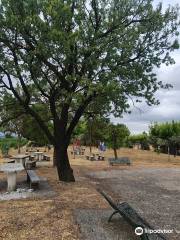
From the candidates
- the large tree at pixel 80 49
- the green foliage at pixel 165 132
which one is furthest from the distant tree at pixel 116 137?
the large tree at pixel 80 49

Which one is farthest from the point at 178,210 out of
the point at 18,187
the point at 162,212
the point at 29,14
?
the point at 29,14

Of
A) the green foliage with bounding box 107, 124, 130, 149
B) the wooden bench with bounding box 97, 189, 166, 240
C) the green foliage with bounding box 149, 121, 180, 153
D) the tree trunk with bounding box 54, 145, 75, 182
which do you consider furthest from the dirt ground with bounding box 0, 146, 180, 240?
the green foliage with bounding box 149, 121, 180, 153

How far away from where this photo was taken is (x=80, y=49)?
49.6ft

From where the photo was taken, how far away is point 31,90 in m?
18.2

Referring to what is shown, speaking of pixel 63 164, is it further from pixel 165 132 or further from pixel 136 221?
pixel 165 132

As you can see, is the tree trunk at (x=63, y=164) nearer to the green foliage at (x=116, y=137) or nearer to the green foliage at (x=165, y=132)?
the green foliage at (x=116, y=137)

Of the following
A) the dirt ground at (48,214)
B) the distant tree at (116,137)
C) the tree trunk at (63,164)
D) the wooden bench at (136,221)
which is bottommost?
the dirt ground at (48,214)

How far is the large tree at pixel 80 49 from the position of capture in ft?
47.3

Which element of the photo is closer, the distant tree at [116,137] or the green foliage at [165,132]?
the distant tree at [116,137]

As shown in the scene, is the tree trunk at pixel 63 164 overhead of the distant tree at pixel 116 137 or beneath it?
beneath

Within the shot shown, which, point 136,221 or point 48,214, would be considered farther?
point 48,214

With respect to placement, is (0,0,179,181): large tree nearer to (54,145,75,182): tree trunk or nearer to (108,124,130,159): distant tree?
(54,145,75,182): tree trunk

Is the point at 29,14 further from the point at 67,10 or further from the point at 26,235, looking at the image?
the point at 26,235

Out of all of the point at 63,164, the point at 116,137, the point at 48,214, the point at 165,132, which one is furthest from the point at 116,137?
the point at 48,214
